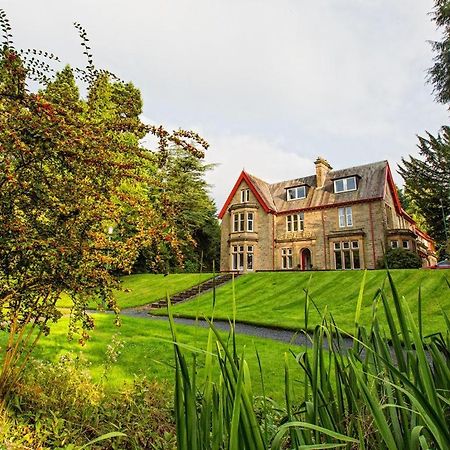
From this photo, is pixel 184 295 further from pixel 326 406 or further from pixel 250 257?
pixel 326 406

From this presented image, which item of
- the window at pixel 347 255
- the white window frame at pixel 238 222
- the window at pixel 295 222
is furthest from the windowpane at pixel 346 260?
the white window frame at pixel 238 222

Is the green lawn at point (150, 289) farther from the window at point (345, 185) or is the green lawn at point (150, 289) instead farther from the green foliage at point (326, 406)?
the green foliage at point (326, 406)

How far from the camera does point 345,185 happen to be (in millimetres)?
29500

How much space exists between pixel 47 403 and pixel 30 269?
1.52 meters

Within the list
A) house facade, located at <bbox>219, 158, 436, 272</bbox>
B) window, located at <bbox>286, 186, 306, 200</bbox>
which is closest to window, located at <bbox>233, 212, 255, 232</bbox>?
house facade, located at <bbox>219, 158, 436, 272</bbox>

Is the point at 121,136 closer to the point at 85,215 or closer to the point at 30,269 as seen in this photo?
the point at 85,215

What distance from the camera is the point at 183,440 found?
3.34ft

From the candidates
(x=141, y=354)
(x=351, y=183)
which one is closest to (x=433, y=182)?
(x=351, y=183)

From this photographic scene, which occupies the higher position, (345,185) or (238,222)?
(345,185)

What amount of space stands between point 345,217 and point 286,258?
241 inches

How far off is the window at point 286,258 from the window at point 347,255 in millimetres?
3851

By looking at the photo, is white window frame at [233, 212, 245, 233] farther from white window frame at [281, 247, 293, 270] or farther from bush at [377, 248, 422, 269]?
Answer: bush at [377, 248, 422, 269]

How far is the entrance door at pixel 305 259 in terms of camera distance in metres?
30.3

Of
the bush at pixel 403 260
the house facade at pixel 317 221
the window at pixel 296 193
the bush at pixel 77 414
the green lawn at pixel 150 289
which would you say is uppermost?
the window at pixel 296 193
